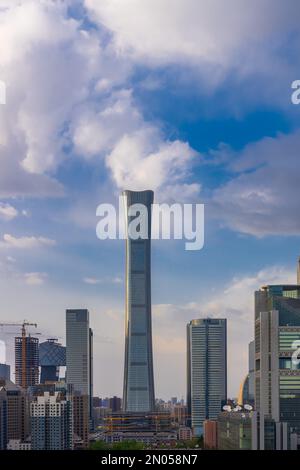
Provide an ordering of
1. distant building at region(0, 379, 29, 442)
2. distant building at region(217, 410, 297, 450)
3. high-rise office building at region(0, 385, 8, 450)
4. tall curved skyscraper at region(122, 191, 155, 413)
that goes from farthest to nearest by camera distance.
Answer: tall curved skyscraper at region(122, 191, 155, 413) → distant building at region(0, 379, 29, 442) → high-rise office building at region(0, 385, 8, 450) → distant building at region(217, 410, 297, 450)

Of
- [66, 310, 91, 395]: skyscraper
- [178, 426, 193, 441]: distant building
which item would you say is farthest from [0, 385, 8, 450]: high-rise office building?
[178, 426, 193, 441]: distant building

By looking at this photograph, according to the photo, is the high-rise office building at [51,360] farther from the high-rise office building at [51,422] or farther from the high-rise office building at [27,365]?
the high-rise office building at [51,422]

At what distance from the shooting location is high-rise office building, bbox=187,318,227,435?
7.12 meters

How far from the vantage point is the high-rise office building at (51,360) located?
720 cm

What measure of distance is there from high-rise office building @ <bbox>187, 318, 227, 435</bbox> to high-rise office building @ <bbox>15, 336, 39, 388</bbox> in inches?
61.5

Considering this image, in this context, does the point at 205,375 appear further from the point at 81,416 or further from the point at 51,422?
the point at 51,422

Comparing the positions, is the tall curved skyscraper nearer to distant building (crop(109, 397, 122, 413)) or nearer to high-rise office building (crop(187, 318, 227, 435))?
distant building (crop(109, 397, 122, 413))

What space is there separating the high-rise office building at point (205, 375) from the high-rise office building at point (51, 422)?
1.19 m

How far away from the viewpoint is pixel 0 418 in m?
6.25

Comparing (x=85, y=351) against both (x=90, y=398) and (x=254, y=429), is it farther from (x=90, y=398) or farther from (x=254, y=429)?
(x=254, y=429)

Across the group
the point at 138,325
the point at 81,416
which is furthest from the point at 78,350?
the point at 138,325

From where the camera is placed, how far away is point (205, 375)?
7496 mm

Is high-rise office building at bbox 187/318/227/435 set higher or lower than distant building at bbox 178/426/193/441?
higher

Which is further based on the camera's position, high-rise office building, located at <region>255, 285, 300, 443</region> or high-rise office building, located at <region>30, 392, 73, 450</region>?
high-rise office building, located at <region>255, 285, 300, 443</region>
